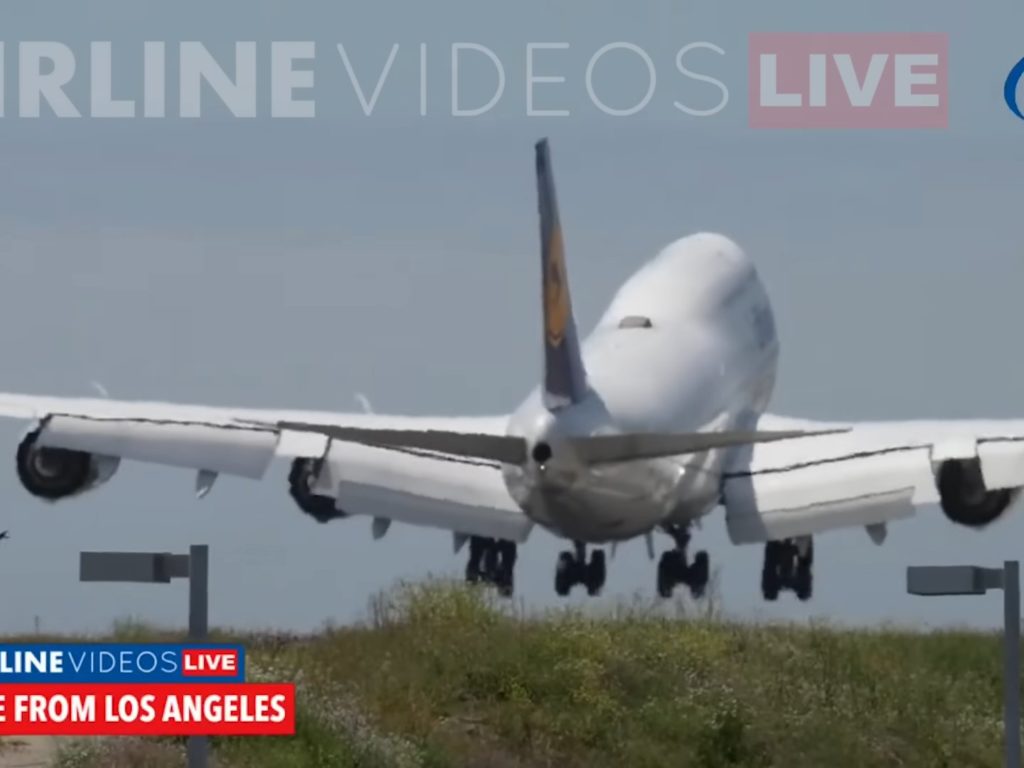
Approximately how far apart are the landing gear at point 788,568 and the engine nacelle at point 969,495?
420 centimetres

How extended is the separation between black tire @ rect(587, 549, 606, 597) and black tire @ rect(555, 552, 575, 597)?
349 millimetres

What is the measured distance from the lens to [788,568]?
6300cm

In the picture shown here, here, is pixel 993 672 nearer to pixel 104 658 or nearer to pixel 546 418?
pixel 546 418

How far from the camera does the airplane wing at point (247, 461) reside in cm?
Answer: 5994

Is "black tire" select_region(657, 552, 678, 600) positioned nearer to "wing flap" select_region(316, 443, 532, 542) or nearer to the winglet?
"wing flap" select_region(316, 443, 532, 542)

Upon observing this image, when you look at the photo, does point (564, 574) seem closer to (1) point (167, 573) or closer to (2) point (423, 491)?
(2) point (423, 491)

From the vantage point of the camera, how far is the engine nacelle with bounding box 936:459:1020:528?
193 ft

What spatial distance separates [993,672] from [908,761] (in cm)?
666

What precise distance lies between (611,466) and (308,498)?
9.58 metres

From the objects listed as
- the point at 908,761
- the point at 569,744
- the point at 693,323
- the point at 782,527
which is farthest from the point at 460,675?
the point at 693,323

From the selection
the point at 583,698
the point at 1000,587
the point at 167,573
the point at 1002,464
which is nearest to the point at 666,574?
the point at 1002,464

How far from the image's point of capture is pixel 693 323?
6750 cm

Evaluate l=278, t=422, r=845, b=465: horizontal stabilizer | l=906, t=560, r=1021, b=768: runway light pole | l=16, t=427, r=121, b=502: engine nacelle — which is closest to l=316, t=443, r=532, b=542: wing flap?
l=16, t=427, r=121, b=502: engine nacelle

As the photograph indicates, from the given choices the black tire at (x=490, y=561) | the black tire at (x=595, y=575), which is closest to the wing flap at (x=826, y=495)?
the black tire at (x=595, y=575)
